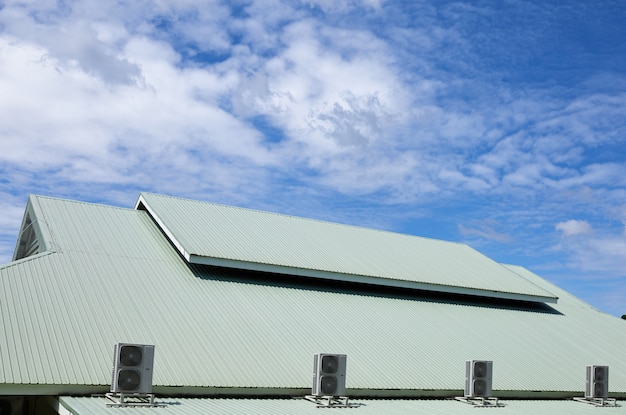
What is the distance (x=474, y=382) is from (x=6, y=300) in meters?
12.8

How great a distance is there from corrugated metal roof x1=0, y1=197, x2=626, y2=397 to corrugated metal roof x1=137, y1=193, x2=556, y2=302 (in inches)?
24.0

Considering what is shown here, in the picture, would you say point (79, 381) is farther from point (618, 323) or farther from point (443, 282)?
point (618, 323)

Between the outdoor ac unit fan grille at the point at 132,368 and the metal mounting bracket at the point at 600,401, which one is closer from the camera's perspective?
the outdoor ac unit fan grille at the point at 132,368

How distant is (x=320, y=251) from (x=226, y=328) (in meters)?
8.14

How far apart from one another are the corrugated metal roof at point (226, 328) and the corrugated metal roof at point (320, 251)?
609mm

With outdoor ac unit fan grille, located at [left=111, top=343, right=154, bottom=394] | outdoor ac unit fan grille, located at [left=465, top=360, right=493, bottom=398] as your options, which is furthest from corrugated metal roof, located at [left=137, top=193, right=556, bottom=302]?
outdoor ac unit fan grille, located at [left=111, top=343, right=154, bottom=394]

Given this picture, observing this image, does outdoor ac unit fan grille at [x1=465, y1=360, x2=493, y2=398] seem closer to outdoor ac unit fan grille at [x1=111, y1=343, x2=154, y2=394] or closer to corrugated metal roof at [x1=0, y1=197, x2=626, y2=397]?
corrugated metal roof at [x1=0, y1=197, x2=626, y2=397]

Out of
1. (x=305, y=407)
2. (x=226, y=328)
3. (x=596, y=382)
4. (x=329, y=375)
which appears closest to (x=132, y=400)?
(x=305, y=407)

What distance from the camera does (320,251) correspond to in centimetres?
2603

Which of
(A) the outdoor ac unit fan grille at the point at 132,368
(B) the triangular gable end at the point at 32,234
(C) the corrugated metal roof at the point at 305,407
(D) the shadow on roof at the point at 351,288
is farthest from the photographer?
(D) the shadow on roof at the point at 351,288

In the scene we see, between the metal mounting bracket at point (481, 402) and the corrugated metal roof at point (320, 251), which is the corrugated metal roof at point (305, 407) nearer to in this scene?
the metal mounting bracket at point (481, 402)

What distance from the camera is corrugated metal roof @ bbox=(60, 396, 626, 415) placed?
13.7 metres

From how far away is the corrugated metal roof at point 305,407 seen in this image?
1369 cm

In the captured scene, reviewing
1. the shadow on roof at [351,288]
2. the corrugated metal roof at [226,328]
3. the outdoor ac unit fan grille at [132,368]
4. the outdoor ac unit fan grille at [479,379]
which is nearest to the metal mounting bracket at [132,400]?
the outdoor ac unit fan grille at [132,368]
